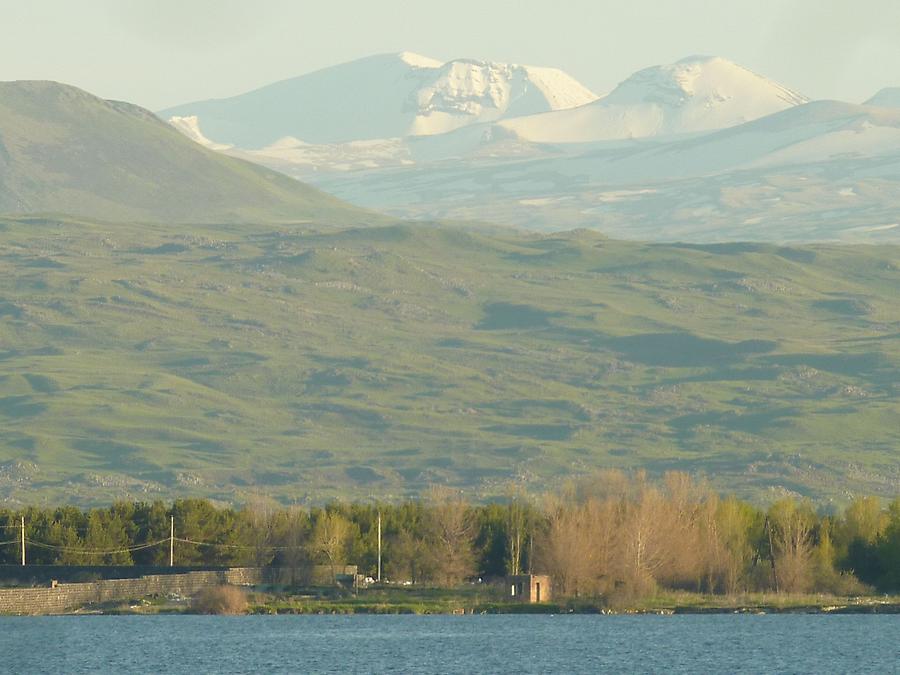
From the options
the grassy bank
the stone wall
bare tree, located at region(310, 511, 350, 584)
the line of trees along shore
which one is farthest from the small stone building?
the stone wall

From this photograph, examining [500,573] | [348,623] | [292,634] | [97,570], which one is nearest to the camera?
[292,634]

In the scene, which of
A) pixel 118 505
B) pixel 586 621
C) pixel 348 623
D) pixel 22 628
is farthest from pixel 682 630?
pixel 118 505

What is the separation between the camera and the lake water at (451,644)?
97.4m

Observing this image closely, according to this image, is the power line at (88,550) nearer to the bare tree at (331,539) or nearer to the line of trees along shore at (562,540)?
the line of trees along shore at (562,540)

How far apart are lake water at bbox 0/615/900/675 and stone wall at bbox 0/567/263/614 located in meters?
0.89

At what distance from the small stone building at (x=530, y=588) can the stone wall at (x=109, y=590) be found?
701 inches

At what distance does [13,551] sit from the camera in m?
144

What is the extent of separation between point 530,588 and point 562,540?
3.98 meters

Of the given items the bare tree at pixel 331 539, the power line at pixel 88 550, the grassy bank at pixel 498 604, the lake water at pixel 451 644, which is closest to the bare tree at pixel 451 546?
the bare tree at pixel 331 539

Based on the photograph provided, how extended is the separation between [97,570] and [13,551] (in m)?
13.6

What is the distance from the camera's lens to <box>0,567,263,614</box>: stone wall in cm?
12194

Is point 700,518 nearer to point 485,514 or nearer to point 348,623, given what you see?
point 485,514

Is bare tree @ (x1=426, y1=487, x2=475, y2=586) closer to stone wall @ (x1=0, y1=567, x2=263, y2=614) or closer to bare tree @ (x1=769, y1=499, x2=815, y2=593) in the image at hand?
stone wall @ (x1=0, y1=567, x2=263, y2=614)

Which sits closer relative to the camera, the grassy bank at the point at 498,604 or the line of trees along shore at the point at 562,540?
the grassy bank at the point at 498,604
